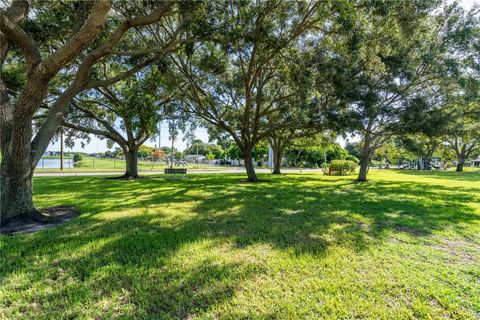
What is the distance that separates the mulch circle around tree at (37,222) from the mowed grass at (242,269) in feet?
1.20

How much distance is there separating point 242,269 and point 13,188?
4.57 meters

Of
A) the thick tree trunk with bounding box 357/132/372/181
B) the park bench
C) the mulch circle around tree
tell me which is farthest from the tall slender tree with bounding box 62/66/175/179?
the thick tree trunk with bounding box 357/132/372/181

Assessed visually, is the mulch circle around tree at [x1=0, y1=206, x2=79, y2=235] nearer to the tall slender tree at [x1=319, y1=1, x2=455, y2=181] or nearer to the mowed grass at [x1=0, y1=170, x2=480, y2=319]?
the mowed grass at [x1=0, y1=170, x2=480, y2=319]

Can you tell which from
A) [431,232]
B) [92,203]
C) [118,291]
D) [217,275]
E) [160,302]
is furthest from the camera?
[92,203]

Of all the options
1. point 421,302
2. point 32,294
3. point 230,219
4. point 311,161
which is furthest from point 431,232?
point 311,161

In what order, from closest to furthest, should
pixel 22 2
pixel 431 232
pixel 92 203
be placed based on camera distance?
pixel 431 232 → pixel 22 2 → pixel 92 203

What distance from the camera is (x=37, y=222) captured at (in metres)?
4.49

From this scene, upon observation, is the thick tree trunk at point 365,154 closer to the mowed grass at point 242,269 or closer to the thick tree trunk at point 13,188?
the mowed grass at point 242,269

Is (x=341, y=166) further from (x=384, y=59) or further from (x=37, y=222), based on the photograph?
(x=37, y=222)

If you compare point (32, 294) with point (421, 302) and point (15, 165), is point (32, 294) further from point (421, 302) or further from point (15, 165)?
point (421, 302)

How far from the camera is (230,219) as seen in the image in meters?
4.93

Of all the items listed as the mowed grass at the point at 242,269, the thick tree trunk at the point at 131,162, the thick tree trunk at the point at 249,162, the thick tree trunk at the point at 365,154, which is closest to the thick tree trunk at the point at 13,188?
the mowed grass at the point at 242,269

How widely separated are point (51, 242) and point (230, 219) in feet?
9.90

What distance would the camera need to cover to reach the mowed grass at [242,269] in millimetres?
2029
